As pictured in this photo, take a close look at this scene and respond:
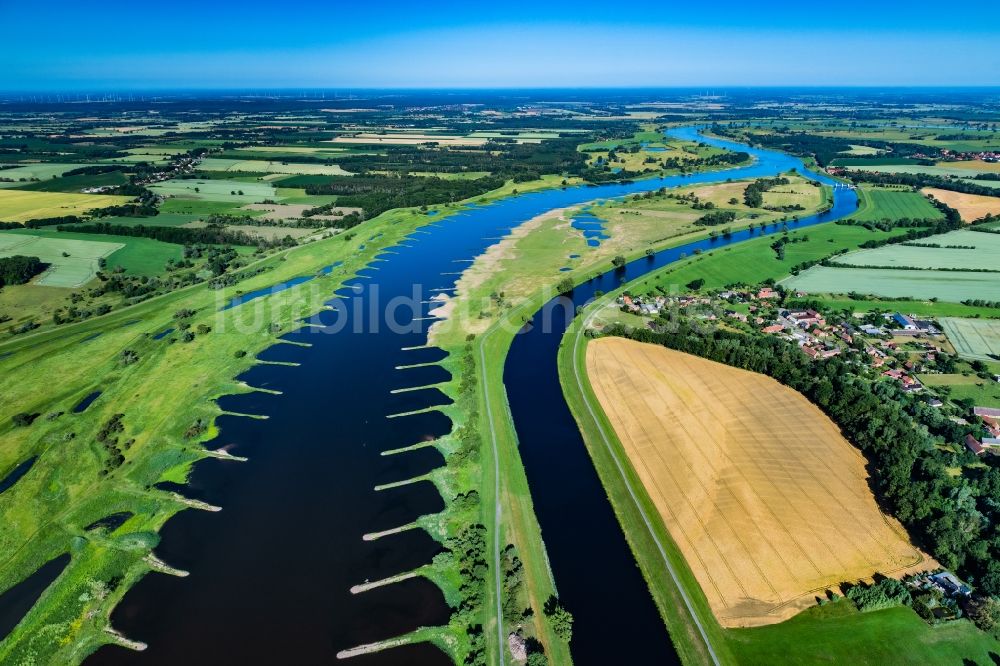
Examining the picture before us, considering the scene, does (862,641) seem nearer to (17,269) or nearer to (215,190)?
(17,269)

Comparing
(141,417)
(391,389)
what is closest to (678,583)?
(391,389)

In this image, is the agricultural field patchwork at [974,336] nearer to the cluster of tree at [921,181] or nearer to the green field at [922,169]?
the cluster of tree at [921,181]

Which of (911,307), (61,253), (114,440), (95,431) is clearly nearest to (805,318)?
(911,307)

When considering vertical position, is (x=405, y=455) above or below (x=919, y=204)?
below

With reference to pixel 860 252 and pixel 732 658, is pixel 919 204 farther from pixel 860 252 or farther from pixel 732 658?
pixel 732 658

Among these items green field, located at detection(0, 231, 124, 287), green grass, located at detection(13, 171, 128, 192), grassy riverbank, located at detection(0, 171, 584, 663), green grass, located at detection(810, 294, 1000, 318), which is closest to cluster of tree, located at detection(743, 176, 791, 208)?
green grass, located at detection(810, 294, 1000, 318)

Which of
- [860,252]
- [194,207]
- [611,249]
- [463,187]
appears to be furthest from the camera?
[463,187]

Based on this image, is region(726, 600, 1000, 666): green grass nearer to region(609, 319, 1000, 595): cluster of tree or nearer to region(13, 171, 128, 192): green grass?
region(609, 319, 1000, 595): cluster of tree
